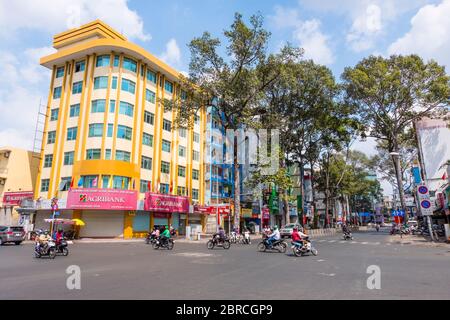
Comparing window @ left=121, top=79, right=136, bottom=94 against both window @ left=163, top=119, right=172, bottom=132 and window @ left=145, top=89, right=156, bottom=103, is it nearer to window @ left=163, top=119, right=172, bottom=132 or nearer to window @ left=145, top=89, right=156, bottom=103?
window @ left=145, top=89, right=156, bottom=103

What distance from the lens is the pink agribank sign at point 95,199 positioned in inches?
1208

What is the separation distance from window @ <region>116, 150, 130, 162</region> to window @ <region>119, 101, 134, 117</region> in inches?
174

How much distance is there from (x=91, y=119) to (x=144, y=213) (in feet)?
39.2

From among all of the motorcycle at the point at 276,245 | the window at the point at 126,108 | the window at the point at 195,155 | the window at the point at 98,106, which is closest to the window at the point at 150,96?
the window at the point at 126,108

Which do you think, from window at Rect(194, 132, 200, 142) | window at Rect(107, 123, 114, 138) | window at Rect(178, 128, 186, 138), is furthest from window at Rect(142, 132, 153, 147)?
window at Rect(194, 132, 200, 142)

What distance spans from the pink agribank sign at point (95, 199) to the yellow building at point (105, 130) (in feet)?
0.76

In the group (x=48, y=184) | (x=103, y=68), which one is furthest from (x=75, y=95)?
(x=48, y=184)

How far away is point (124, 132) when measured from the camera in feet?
115

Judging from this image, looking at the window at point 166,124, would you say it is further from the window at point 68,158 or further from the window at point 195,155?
the window at point 68,158

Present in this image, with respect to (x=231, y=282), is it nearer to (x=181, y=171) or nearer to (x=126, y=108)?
(x=126, y=108)

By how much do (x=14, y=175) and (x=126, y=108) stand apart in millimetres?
18512

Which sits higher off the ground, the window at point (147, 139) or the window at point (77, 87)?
the window at point (77, 87)

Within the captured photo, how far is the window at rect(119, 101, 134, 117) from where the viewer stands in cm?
3531
